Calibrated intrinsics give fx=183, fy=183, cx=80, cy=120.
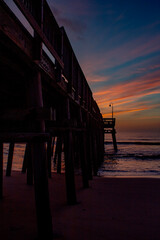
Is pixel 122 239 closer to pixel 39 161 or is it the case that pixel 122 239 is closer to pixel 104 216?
pixel 104 216

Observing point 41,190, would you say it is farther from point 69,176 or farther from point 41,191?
point 69,176

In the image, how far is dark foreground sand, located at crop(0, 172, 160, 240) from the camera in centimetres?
283

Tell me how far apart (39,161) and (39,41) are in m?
1.67

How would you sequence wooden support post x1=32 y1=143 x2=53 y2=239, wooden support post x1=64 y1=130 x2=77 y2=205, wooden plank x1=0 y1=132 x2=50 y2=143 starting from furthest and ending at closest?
wooden support post x1=64 y1=130 x2=77 y2=205 → wooden support post x1=32 y1=143 x2=53 y2=239 → wooden plank x1=0 y1=132 x2=50 y2=143

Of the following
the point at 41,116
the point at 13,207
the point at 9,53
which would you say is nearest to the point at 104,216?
the point at 13,207

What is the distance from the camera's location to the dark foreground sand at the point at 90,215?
9.29 ft

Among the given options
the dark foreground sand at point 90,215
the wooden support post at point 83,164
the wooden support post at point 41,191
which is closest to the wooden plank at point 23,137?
the wooden support post at point 41,191

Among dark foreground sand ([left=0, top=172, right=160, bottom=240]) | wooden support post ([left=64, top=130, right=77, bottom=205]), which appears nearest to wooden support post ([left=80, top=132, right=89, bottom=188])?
dark foreground sand ([left=0, top=172, right=160, bottom=240])

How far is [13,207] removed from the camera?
399 centimetres

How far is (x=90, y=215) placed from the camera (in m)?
3.54

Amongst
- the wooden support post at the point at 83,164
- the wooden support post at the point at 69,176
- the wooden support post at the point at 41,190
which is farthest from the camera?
the wooden support post at the point at 83,164

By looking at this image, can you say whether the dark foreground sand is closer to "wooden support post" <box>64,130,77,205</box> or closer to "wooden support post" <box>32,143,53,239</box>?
"wooden support post" <box>64,130,77,205</box>

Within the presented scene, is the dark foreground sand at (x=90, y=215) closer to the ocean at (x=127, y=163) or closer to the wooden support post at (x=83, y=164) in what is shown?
the wooden support post at (x=83, y=164)

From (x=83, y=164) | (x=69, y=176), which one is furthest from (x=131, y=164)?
(x=69, y=176)
